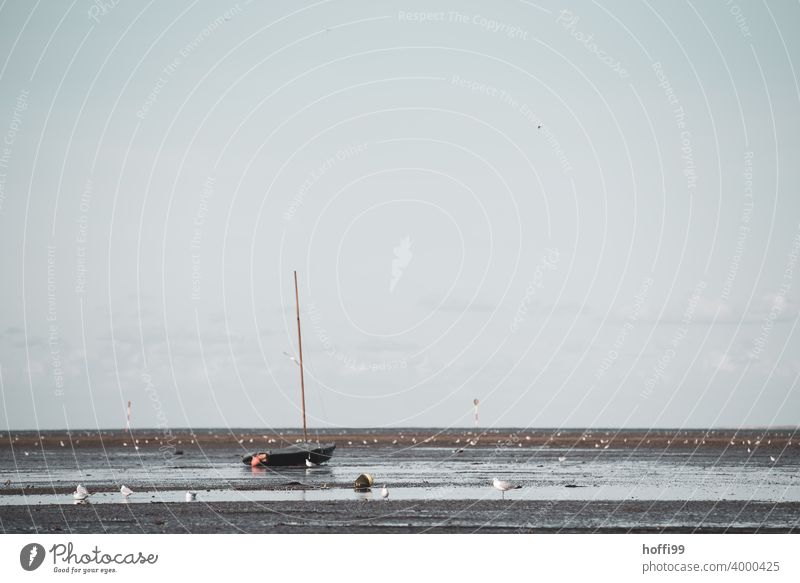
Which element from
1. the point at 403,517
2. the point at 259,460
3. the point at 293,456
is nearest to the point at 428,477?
the point at 259,460

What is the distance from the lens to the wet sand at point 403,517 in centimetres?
4031

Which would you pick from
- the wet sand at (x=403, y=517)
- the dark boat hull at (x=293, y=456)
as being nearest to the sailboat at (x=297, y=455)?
the dark boat hull at (x=293, y=456)

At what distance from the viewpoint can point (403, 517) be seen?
145 ft

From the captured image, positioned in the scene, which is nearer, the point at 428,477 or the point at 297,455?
the point at 428,477

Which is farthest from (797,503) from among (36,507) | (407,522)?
(36,507)

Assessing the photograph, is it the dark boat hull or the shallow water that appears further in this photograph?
the dark boat hull

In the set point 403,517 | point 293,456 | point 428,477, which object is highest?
point 293,456

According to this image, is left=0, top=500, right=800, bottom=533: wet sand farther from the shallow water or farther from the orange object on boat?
the orange object on boat

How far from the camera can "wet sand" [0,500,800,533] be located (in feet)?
132

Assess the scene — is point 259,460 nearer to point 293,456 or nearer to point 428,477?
point 293,456

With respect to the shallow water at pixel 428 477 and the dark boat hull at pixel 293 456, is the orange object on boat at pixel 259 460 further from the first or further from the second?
the shallow water at pixel 428 477

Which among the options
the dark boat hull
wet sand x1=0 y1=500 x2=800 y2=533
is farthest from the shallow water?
wet sand x1=0 y1=500 x2=800 y2=533
